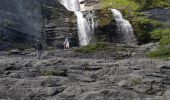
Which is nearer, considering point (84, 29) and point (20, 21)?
point (20, 21)

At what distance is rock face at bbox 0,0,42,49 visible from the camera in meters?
49.7

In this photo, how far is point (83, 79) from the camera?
94.1ft

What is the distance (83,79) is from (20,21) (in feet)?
83.1

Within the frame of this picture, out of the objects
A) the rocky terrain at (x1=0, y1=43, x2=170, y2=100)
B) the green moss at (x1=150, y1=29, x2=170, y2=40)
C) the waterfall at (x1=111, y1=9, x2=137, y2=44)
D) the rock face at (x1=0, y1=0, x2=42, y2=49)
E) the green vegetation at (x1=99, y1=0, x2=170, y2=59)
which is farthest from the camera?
the waterfall at (x1=111, y1=9, x2=137, y2=44)

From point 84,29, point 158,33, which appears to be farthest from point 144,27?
point 84,29

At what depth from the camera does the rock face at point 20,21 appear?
49.7 metres

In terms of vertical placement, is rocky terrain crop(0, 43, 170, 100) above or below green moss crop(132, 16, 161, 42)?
below

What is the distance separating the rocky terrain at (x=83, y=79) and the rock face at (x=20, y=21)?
662 inches

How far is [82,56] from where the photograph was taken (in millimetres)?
38188

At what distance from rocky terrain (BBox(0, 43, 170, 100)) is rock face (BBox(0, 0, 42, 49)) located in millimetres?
16824

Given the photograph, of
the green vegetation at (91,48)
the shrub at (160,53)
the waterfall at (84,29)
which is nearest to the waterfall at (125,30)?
the waterfall at (84,29)

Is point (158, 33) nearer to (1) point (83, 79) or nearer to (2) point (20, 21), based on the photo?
(2) point (20, 21)

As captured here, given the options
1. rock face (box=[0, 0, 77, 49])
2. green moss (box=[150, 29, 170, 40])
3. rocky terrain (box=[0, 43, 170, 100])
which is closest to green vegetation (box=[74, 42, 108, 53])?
rocky terrain (box=[0, 43, 170, 100])

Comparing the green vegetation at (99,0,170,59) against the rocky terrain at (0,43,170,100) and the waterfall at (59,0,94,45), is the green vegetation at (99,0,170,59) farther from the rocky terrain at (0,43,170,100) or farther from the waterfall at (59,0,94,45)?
the rocky terrain at (0,43,170,100)
